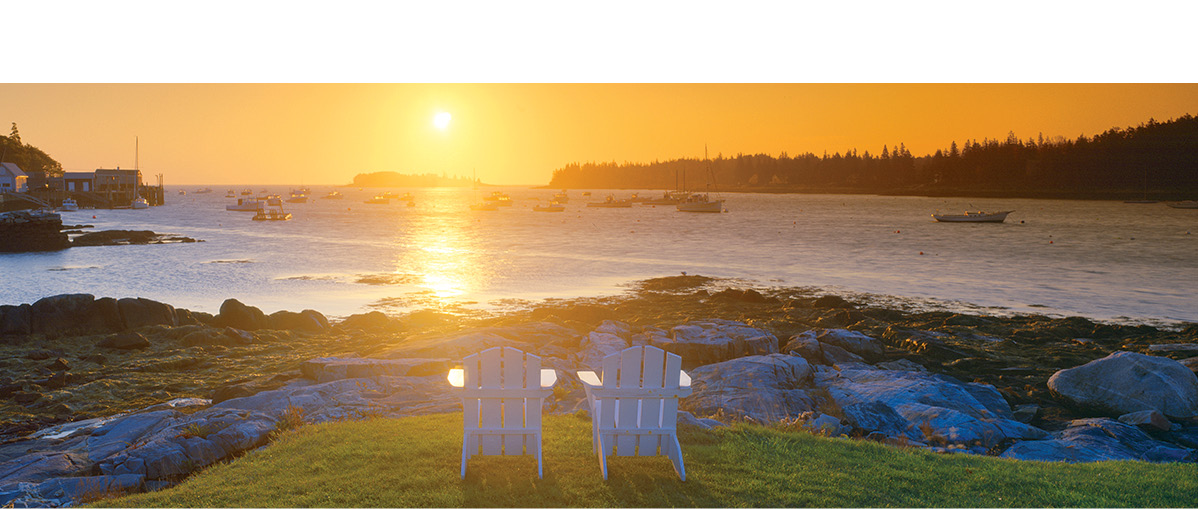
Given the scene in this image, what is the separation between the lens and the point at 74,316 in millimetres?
17078

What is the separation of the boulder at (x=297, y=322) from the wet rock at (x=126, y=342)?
325 centimetres

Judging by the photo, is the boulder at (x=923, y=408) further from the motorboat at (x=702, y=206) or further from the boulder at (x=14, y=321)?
the motorboat at (x=702, y=206)

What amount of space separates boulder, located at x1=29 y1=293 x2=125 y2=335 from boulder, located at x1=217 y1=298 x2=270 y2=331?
2.40 meters

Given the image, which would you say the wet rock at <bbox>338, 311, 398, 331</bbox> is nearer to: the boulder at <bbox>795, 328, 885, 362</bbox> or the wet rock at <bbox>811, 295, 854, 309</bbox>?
the boulder at <bbox>795, 328, 885, 362</bbox>

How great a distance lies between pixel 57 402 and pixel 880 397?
43.1ft

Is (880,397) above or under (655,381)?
under

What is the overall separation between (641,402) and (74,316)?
58.8ft

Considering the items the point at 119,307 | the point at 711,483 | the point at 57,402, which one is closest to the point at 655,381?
the point at 711,483

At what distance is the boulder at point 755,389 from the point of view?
920 cm

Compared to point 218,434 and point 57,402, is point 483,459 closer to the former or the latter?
point 218,434

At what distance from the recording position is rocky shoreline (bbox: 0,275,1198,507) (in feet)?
25.2

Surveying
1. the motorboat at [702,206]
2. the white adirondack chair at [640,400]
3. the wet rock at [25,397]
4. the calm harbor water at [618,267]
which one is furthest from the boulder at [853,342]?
the motorboat at [702,206]

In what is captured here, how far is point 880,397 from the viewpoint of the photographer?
9.45 meters

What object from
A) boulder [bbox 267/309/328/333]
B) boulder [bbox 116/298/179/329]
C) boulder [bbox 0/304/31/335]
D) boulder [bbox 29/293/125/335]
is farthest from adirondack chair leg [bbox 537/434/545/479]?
boulder [bbox 0/304/31/335]
